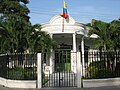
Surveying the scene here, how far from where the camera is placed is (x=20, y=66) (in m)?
16.3

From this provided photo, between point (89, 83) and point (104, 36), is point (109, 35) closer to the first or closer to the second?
point (104, 36)

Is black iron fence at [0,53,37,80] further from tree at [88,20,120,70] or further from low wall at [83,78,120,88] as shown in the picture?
tree at [88,20,120,70]

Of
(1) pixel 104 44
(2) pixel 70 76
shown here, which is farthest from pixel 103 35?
(2) pixel 70 76

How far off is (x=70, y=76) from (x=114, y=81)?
3.72 meters

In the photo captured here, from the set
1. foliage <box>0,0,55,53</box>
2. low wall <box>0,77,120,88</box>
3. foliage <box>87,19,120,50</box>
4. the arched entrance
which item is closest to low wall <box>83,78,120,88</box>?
low wall <box>0,77,120,88</box>

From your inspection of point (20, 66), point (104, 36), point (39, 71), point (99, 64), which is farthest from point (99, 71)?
point (20, 66)

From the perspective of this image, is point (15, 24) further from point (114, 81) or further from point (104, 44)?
point (114, 81)

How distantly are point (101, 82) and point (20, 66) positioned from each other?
5.00 meters

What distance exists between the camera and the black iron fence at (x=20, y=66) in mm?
15453

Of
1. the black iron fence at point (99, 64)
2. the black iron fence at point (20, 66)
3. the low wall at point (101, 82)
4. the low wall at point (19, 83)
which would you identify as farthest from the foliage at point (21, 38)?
the low wall at point (101, 82)

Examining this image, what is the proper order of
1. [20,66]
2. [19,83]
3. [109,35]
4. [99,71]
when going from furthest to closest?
[109,35] → [20,66] → [99,71] → [19,83]

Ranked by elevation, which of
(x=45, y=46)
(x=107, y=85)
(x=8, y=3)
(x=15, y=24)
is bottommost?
(x=107, y=85)

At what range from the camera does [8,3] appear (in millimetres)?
32844

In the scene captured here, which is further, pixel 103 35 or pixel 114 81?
pixel 103 35
